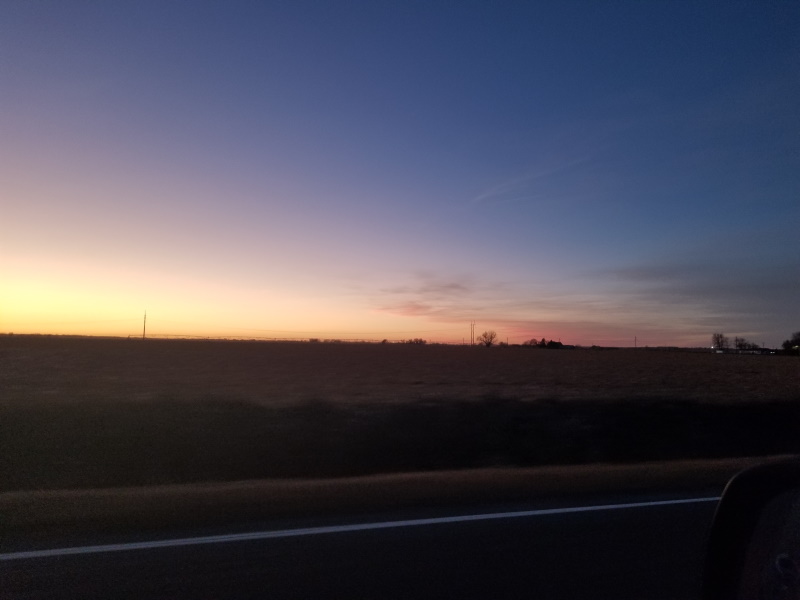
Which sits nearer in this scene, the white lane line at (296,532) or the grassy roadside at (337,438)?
the white lane line at (296,532)

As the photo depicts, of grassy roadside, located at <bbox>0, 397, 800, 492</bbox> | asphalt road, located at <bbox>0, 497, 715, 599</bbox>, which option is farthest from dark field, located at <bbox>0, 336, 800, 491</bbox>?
asphalt road, located at <bbox>0, 497, 715, 599</bbox>

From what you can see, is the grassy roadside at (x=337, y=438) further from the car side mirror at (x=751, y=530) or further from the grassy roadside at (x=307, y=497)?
the car side mirror at (x=751, y=530)

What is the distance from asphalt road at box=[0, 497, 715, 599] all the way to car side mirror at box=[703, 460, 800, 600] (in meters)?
3.09

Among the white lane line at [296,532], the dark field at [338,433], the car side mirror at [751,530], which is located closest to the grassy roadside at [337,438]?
the dark field at [338,433]

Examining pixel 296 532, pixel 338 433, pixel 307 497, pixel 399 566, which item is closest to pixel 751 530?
pixel 399 566

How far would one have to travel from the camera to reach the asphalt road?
→ 18.6 ft

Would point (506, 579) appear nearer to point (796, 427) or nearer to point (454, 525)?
point (454, 525)

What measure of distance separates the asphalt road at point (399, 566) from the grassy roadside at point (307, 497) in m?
0.79

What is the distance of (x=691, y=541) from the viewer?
7.31 meters

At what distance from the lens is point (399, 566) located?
20.6 ft

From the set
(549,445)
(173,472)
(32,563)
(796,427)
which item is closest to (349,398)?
(549,445)

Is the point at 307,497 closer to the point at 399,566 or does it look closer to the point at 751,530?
the point at 399,566

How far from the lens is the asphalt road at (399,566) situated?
5.67 m

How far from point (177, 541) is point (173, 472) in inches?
308
